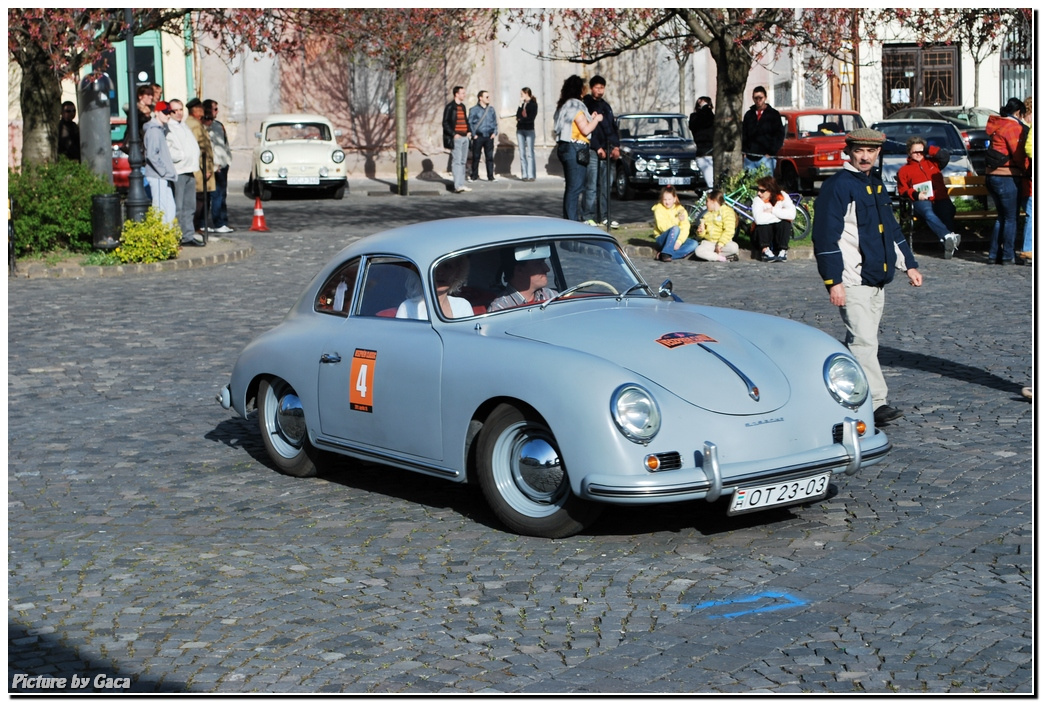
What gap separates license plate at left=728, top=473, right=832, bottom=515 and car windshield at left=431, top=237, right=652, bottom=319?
156 centimetres

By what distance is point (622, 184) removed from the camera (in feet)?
90.3

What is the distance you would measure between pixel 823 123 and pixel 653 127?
146 inches

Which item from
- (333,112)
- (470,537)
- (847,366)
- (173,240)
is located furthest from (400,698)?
(333,112)

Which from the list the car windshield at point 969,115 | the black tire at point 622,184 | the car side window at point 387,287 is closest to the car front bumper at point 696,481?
the car side window at point 387,287

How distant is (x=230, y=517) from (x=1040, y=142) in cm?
831

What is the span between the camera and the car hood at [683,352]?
254 inches

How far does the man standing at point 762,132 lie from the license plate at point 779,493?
1599cm

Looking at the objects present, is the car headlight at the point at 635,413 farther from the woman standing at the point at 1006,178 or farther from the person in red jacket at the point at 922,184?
the person in red jacket at the point at 922,184

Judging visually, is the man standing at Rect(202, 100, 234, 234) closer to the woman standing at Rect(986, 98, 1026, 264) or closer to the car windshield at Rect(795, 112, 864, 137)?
the woman standing at Rect(986, 98, 1026, 264)

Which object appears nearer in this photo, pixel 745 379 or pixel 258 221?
pixel 745 379

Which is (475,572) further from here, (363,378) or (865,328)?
(865,328)

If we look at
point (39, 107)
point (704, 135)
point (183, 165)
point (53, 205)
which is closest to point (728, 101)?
point (704, 135)

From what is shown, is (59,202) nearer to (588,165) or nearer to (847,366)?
(588,165)

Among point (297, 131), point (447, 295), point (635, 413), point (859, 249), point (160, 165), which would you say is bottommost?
point (635, 413)
